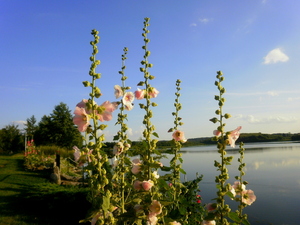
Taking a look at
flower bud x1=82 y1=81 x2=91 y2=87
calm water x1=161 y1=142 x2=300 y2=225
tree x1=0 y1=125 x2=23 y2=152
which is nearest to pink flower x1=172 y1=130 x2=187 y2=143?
flower bud x1=82 y1=81 x2=91 y2=87

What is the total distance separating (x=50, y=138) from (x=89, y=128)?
1364 inches

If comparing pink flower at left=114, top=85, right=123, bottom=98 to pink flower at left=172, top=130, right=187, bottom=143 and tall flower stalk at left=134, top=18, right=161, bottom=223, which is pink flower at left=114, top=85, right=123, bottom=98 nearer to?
tall flower stalk at left=134, top=18, right=161, bottom=223

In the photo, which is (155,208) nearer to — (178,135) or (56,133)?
(178,135)

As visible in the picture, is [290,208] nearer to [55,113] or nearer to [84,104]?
[84,104]

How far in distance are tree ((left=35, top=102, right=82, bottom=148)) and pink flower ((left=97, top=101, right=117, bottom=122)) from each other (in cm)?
3104

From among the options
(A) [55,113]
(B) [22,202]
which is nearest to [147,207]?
(B) [22,202]

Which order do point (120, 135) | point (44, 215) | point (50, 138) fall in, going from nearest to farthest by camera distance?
1. point (120, 135)
2. point (44, 215)
3. point (50, 138)

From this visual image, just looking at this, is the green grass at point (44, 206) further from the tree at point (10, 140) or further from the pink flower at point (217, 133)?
the tree at point (10, 140)

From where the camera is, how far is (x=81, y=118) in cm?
149

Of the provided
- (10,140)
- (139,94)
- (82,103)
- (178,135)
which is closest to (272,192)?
(178,135)

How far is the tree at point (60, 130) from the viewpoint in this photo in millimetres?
32906

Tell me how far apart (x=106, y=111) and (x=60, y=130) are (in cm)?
3500

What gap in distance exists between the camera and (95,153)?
57.1 inches

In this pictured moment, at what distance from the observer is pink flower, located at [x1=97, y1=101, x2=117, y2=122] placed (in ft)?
5.04
